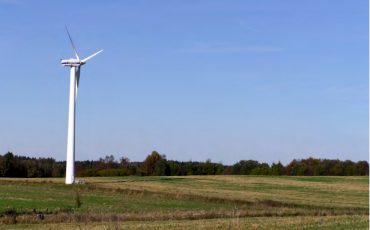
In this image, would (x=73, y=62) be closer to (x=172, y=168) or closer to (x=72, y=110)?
(x=72, y=110)

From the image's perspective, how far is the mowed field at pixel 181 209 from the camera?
77.4ft

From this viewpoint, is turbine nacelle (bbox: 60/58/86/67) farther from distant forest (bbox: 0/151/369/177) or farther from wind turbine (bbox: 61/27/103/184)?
distant forest (bbox: 0/151/369/177)

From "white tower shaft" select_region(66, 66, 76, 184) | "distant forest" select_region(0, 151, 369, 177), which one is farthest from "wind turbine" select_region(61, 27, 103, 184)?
"distant forest" select_region(0, 151, 369, 177)

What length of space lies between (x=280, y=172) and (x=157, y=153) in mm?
28374

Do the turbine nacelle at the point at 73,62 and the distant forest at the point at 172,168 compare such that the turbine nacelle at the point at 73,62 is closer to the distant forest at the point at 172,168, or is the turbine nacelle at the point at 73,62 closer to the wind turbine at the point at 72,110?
the wind turbine at the point at 72,110

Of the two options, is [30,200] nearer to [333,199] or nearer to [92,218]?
[92,218]

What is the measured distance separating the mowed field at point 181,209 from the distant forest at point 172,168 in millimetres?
40683

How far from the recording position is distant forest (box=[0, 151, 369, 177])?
119 metres

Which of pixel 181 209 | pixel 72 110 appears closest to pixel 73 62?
pixel 72 110

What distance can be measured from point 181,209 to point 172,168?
9200 cm

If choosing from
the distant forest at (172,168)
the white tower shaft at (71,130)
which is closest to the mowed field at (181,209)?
the white tower shaft at (71,130)

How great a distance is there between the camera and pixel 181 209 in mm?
40031

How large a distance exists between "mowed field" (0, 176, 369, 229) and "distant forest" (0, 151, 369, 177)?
40.7 meters

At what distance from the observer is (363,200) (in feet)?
173
